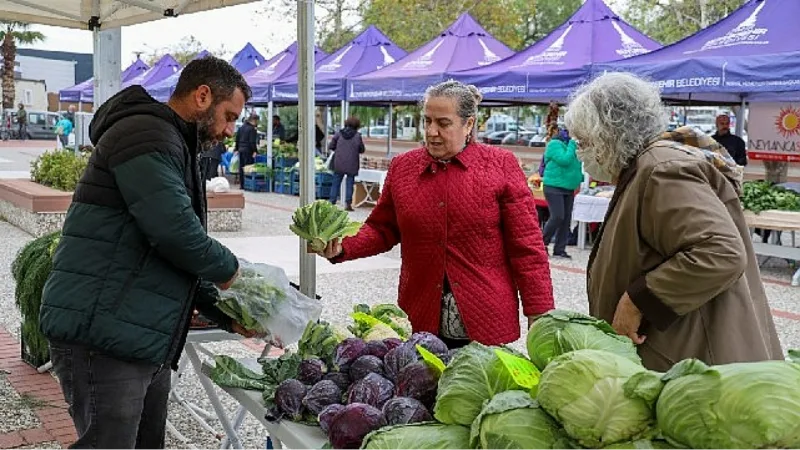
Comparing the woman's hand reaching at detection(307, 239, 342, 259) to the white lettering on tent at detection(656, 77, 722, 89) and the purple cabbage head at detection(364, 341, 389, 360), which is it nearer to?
the purple cabbage head at detection(364, 341, 389, 360)

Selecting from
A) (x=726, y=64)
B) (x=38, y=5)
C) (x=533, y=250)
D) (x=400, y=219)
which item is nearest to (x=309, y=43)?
(x=400, y=219)

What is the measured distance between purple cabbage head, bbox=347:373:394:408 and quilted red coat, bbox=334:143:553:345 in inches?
38.5

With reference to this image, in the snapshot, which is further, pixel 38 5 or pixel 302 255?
pixel 38 5

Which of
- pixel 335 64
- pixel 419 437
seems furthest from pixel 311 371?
pixel 335 64

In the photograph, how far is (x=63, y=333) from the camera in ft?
7.97

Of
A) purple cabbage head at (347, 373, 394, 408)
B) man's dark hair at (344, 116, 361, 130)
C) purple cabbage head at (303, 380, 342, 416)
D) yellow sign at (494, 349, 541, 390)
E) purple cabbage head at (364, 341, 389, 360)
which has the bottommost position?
purple cabbage head at (303, 380, 342, 416)

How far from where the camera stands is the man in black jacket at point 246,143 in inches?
745

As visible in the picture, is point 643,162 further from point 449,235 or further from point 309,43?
point 309,43

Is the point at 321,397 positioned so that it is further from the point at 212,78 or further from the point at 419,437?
the point at 212,78

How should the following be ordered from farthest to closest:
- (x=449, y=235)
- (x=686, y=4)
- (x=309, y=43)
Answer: (x=686, y=4), (x=309, y=43), (x=449, y=235)

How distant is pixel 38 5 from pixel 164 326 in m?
4.87

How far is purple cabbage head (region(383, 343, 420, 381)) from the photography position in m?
2.22

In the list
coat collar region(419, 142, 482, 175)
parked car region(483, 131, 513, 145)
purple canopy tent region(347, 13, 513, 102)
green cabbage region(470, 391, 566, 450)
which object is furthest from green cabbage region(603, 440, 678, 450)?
parked car region(483, 131, 513, 145)

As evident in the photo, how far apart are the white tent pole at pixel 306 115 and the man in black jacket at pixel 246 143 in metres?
15.6
